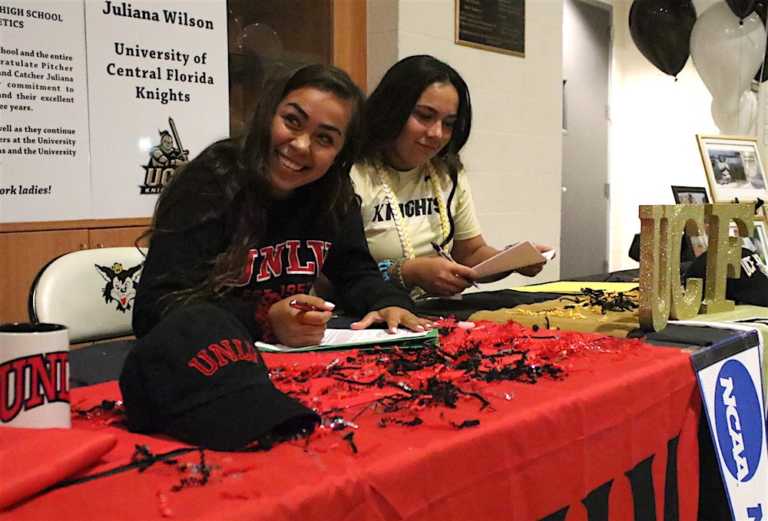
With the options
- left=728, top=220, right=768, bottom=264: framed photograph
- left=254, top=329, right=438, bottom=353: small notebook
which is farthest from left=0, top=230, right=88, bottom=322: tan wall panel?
left=728, top=220, right=768, bottom=264: framed photograph

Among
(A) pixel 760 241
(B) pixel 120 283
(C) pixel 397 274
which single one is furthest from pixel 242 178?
(A) pixel 760 241

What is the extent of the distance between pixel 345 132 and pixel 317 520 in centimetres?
88

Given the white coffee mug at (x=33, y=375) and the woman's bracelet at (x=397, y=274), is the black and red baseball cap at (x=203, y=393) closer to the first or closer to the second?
the white coffee mug at (x=33, y=375)

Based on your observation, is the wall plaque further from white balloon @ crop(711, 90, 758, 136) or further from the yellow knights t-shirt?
the yellow knights t-shirt

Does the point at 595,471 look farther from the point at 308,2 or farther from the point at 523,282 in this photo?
the point at 523,282

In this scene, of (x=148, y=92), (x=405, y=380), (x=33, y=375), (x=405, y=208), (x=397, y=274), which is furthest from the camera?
(x=148, y=92)

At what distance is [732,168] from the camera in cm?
247

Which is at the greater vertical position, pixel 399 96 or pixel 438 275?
pixel 399 96

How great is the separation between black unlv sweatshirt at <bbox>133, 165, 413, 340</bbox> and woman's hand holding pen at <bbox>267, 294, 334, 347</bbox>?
0.25ft

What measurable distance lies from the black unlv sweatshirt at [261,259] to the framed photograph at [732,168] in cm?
135

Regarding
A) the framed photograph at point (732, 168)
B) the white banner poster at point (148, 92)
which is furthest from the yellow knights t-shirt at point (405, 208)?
the framed photograph at point (732, 168)

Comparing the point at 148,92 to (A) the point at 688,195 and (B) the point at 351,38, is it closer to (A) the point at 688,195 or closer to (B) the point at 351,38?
(B) the point at 351,38

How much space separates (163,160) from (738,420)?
1.78 m

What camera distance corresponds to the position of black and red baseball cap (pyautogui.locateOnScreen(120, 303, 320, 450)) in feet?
2.27
